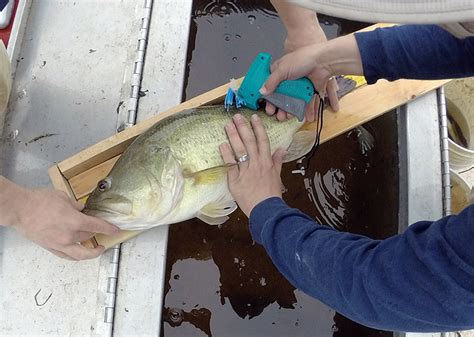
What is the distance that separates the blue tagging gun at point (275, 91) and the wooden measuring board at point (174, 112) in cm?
15

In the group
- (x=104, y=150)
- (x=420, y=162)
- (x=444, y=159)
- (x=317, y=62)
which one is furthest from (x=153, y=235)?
(x=444, y=159)

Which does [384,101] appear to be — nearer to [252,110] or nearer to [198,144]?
[252,110]

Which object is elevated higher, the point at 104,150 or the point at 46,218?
the point at 104,150

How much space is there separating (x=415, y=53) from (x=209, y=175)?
3.18ft

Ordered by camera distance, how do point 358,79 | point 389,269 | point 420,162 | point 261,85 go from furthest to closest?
point 358,79 → point 420,162 → point 261,85 → point 389,269

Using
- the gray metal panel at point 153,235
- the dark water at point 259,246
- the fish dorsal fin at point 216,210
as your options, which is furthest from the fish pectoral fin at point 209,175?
the dark water at point 259,246

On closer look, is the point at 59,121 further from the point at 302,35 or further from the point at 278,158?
the point at 302,35

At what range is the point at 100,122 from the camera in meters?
2.27

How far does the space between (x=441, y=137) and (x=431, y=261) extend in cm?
111

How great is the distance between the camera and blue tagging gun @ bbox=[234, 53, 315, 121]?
2.13m

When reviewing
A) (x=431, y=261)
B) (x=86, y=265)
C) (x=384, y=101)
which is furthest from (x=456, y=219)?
(x=86, y=265)

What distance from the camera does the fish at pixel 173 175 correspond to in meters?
1.94

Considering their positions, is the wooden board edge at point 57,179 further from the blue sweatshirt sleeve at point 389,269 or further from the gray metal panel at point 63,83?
the blue sweatshirt sleeve at point 389,269

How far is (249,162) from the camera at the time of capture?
206 centimetres
